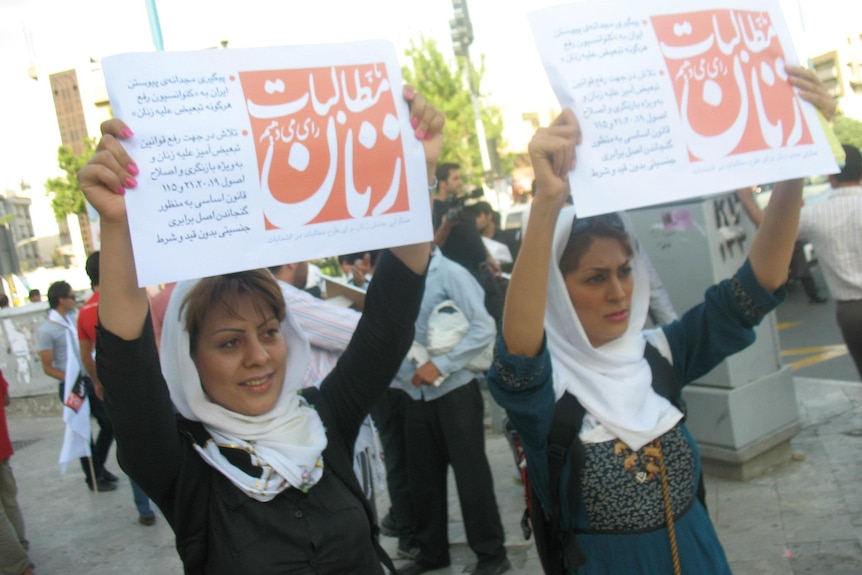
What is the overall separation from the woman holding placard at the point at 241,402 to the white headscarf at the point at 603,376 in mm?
407

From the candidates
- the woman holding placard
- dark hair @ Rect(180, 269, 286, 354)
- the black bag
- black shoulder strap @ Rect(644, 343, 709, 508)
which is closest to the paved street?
the black bag

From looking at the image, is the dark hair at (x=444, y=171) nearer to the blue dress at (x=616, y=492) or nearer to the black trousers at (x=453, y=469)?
the black trousers at (x=453, y=469)

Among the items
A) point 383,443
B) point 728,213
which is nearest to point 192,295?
point 383,443

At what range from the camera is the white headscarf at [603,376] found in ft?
7.23

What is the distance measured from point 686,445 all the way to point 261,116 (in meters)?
1.45

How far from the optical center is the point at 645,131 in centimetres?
197

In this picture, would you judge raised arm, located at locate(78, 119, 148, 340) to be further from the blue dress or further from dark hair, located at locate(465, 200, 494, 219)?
dark hair, located at locate(465, 200, 494, 219)

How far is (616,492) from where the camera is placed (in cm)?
218

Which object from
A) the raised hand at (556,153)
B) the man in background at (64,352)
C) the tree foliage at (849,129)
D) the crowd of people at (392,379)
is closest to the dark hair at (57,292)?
the man in background at (64,352)

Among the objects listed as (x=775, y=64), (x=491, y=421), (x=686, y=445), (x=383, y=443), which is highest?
(x=775, y=64)

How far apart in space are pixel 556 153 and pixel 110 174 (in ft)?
3.20

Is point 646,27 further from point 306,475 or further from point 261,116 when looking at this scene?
point 306,475

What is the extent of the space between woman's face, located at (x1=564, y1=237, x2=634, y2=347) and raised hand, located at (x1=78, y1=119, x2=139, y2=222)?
4.00 feet

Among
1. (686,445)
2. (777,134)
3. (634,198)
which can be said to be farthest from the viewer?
(686,445)
